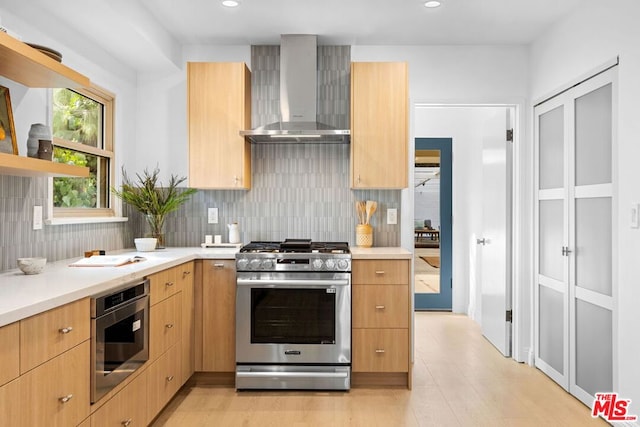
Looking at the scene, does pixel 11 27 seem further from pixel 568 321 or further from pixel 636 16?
pixel 568 321

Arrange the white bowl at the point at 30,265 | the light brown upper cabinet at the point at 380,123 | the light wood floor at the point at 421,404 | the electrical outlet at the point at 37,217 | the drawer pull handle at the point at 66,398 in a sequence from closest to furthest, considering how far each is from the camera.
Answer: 1. the drawer pull handle at the point at 66,398
2. the white bowl at the point at 30,265
3. the electrical outlet at the point at 37,217
4. the light wood floor at the point at 421,404
5. the light brown upper cabinet at the point at 380,123

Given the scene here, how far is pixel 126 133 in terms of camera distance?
388cm

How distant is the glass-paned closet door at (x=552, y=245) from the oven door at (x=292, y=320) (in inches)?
58.6

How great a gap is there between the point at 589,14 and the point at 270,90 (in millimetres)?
2312

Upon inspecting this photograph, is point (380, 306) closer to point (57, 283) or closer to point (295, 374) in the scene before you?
point (295, 374)

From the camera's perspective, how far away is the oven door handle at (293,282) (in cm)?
334

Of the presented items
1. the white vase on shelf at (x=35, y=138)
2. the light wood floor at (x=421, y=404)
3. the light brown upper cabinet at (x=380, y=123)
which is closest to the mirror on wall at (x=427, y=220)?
the light wood floor at (x=421, y=404)

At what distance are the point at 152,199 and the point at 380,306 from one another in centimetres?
187

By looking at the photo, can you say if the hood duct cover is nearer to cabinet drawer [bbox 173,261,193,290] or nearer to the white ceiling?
→ the white ceiling

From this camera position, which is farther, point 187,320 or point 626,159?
point 187,320

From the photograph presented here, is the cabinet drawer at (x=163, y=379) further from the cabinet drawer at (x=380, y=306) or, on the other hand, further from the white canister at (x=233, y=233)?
the cabinet drawer at (x=380, y=306)

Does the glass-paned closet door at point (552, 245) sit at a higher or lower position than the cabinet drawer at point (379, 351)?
higher

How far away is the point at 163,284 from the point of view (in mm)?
2799

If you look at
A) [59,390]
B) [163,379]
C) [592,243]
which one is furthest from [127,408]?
[592,243]
